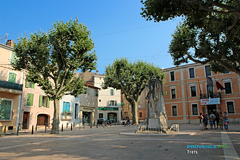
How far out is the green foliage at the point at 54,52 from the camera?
1684 centimetres

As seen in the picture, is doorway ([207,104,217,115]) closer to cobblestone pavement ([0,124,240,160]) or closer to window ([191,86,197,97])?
window ([191,86,197,97])

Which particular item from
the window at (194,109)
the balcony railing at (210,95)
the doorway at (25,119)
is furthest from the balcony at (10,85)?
the balcony railing at (210,95)

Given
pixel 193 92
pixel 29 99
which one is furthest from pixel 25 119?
pixel 193 92

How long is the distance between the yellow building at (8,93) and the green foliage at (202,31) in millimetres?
19350

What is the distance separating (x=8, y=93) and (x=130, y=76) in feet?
59.2

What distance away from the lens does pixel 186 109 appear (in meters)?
38.5

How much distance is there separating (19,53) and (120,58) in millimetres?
19196

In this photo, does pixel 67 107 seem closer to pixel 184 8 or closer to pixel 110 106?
pixel 110 106

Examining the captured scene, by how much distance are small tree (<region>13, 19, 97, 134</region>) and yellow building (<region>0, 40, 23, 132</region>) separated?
663 cm

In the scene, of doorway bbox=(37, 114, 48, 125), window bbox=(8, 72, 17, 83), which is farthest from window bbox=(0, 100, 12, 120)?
doorway bbox=(37, 114, 48, 125)

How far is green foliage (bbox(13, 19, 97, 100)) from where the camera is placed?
16.8 m

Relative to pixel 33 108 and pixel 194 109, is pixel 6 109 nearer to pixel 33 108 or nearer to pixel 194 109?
pixel 33 108

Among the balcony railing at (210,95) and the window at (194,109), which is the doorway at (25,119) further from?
the balcony railing at (210,95)

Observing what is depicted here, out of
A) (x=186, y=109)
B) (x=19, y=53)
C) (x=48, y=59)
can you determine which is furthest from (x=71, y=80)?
(x=186, y=109)
